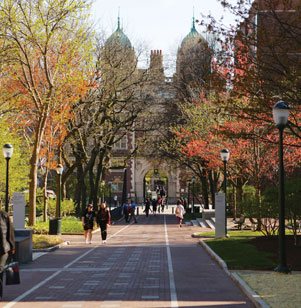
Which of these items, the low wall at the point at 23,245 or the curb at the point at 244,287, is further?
the low wall at the point at 23,245

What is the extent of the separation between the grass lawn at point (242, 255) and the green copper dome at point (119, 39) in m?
20.0

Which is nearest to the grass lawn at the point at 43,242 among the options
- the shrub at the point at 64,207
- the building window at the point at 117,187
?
the shrub at the point at 64,207

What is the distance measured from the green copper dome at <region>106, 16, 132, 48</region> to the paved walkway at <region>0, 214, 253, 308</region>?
21044mm

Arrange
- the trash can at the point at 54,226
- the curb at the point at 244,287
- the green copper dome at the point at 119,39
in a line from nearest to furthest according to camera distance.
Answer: the curb at the point at 244,287, the trash can at the point at 54,226, the green copper dome at the point at 119,39

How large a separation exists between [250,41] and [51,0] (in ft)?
35.3

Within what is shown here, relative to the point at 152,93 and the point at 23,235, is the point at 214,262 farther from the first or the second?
the point at 152,93

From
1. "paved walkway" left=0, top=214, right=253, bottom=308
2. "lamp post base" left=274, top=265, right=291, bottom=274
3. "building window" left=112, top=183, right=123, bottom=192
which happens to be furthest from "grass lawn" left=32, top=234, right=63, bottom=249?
"building window" left=112, top=183, right=123, bottom=192

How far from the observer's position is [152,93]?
42.3 meters

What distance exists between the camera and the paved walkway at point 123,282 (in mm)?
10047

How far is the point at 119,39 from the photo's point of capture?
38875mm

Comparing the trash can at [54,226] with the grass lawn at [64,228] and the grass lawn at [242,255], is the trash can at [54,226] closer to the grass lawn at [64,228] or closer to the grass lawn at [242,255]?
the grass lawn at [64,228]

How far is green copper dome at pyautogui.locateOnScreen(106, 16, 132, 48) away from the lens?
3819cm

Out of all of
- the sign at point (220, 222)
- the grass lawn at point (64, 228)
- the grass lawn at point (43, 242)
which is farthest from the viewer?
the grass lawn at point (64, 228)

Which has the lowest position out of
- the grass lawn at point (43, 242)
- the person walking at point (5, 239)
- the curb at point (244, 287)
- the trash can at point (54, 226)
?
the curb at point (244, 287)
